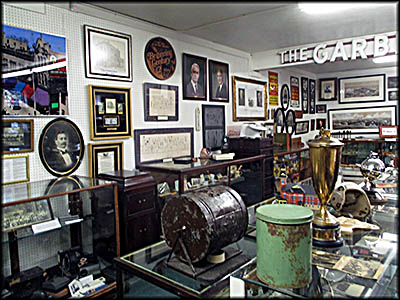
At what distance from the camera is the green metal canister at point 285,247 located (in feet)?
3.92

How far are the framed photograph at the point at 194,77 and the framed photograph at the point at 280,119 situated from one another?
8.69 ft

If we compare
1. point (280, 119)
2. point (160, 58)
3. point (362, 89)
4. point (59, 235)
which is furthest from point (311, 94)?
point (59, 235)

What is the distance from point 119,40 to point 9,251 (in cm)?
252

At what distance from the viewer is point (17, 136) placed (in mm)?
2988

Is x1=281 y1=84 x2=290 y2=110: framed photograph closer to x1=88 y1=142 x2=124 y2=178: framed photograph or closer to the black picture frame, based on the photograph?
the black picture frame

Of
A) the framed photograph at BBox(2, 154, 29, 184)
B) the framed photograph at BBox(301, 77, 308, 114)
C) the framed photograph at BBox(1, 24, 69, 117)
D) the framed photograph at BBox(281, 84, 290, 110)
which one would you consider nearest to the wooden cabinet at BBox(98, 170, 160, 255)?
the framed photograph at BBox(2, 154, 29, 184)

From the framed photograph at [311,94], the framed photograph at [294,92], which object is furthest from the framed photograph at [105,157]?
the framed photograph at [311,94]

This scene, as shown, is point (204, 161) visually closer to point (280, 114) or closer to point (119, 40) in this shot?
point (119, 40)

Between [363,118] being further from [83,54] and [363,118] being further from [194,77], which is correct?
[83,54]

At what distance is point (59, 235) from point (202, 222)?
2.08 meters

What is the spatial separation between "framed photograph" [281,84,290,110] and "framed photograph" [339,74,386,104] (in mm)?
2208

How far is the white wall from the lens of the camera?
3131 millimetres

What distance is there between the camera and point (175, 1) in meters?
0.33

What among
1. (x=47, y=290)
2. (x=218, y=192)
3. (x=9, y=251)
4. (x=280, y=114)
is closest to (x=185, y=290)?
(x=218, y=192)
